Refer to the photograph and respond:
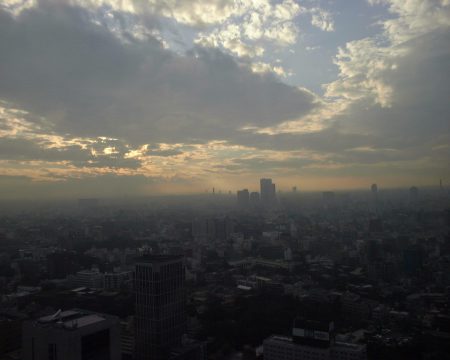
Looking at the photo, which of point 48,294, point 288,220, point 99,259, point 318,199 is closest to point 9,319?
point 48,294

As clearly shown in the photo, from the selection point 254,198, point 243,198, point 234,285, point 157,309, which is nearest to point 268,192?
point 254,198

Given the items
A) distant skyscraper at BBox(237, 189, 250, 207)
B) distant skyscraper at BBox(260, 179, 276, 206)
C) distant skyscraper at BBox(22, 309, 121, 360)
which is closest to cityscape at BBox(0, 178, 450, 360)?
distant skyscraper at BBox(22, 309, 121, 360)

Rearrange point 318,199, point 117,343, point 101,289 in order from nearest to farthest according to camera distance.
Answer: point 117,343 < point 101,289 < point 318,199

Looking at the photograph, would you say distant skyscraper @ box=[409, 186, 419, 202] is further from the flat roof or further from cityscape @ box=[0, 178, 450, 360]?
the flat roof

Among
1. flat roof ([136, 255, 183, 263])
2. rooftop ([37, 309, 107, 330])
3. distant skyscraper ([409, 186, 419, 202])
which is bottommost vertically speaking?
rooftop ([37, 309, 107, 330])

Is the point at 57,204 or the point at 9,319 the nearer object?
the point at 9,319

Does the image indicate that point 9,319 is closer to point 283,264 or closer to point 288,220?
point 283,264
